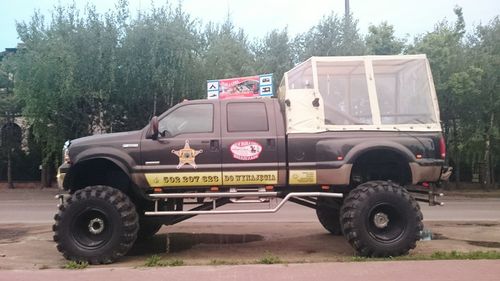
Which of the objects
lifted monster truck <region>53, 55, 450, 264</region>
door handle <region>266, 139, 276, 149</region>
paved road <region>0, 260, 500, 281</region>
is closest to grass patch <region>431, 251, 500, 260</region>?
paved road <region>0, 260, 500, 281</region>

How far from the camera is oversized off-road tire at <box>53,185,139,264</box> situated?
8.18m


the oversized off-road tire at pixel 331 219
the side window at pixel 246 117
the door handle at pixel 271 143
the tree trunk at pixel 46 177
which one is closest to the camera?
the door handle at pixel 271 143

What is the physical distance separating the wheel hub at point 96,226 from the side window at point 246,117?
7.67 feet

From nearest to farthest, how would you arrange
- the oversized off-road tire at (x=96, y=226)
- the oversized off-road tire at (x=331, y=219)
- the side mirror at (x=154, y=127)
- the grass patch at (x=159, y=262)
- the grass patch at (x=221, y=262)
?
the grass patch at (x=159, y=262), the grass patch at (x=221, y=262), the oversized off-road tire at (x=96, y=226), the side mirror at (x=154, y=127), the oversized off-road tire at (x=331, y=219)

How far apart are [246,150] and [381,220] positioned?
223 centimetres

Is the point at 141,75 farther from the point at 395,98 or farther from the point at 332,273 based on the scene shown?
the point at 332,273

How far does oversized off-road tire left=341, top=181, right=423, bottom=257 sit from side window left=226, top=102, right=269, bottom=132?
1.74m

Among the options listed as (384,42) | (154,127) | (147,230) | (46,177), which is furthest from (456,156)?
(154,127)

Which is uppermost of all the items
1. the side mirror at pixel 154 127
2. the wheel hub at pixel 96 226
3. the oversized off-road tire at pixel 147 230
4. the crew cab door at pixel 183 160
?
the side mirror at pixel 154 127

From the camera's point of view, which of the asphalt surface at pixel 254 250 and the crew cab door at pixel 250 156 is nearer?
the asphalt surface at pixel 254 250

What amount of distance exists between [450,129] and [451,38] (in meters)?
4.14

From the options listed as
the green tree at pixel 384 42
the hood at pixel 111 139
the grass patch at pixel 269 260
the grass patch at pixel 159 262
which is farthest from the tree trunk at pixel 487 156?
the grass patch at pixel 159 262

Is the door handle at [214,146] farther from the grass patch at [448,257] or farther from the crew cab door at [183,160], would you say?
A: the grass patch at [448,257]

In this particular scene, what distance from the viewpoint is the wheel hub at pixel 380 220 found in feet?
27.2
